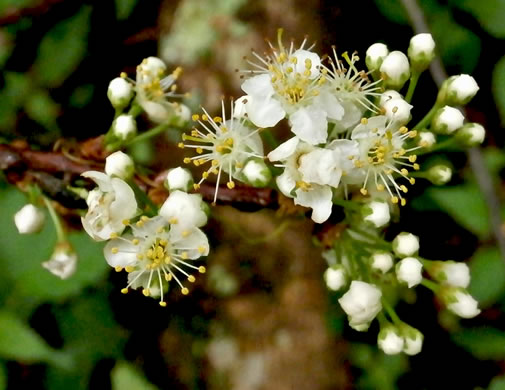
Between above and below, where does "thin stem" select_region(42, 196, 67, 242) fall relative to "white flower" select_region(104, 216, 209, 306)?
below

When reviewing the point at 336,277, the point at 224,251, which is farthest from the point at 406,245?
the point at 224,251

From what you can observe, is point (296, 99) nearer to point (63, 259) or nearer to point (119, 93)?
point (119, 93)

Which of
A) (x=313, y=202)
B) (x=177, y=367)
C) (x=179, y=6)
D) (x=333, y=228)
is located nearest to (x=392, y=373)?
(x=177, y=367)

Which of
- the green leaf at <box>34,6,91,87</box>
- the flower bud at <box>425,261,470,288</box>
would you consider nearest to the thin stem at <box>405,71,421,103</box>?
the flower bud at <box>425,261,470,288</box>

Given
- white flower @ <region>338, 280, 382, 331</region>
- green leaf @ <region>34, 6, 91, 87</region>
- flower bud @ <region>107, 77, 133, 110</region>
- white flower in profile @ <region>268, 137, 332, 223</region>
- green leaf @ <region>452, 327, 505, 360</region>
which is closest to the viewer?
white flower in profile @ <region>268, 137, 332, 223</region>

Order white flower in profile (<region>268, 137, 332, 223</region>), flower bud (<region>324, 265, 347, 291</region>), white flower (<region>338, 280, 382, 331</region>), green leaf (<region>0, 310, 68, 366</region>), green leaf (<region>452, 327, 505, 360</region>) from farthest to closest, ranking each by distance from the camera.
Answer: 1. green leaf (<region>452, 327, 505, 360</region>)
2. green leaf (<region>0, 310, 68, 366</region>)
3. flower bud (<region>324, 265, 347, 291</region>)
4. white flower (<region>338, 280, 382, 331</region>)
5. white flower in profile (<region>268, 137, 332, 223</region>)

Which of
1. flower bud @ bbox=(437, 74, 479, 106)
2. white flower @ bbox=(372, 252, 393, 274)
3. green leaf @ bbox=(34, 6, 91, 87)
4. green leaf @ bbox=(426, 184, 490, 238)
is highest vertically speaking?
flower bud @ bbox=(437, 74, 479, 106)

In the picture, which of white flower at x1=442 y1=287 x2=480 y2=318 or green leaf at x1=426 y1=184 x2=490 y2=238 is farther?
green leaf at x1=426 y1=184 x2=490 y2=238

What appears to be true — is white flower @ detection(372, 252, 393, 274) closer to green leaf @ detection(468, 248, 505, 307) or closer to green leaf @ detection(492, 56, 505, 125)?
green leaf @ detection(468, 248, 505, 307)
